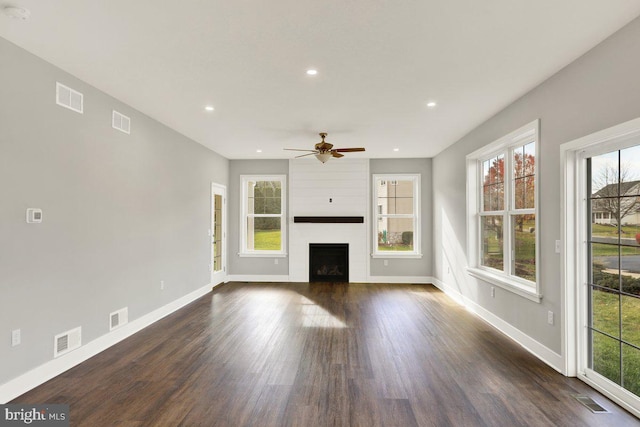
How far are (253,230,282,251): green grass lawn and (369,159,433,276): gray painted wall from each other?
2219 millimetres

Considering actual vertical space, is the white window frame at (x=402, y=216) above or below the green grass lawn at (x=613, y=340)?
above

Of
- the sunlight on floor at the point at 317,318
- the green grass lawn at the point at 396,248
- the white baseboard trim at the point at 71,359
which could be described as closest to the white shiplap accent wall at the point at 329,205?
the green grass lawn at the point at 396,248

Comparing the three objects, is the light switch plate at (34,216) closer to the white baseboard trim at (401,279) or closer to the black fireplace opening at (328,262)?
the black fireplace opening at (328,262)

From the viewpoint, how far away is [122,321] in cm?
386

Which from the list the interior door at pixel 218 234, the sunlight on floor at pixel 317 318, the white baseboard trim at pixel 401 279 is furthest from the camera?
the white baseboard trim at pixel 401 279

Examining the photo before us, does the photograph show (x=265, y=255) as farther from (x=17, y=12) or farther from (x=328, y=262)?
(x=17, y=12)

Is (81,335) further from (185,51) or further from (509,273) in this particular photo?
(509,273)

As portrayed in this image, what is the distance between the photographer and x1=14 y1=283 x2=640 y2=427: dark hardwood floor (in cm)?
235

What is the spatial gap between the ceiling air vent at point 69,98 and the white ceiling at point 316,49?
0.18 m

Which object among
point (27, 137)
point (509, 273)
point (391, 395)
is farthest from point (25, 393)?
point (509, 273)

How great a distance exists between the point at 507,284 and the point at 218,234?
5.40 m

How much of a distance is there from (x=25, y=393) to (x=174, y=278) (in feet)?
8.15

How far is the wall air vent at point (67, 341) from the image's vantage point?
296 centimetres

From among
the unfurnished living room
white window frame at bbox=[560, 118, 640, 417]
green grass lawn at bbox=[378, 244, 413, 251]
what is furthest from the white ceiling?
green grass lawn at bbox=[378, 244, 413, 251]
